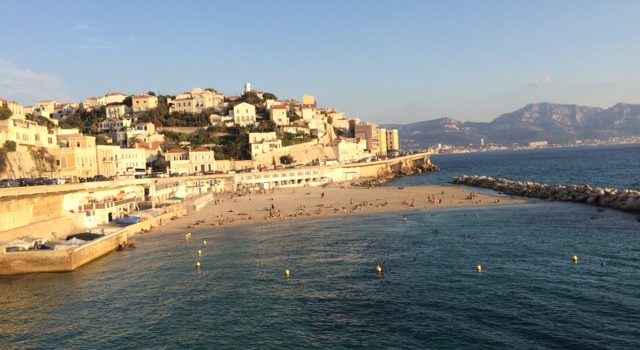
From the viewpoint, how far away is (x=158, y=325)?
1784 cm

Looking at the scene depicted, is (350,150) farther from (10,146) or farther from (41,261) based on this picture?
(41,261)

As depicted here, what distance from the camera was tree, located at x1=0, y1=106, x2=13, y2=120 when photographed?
60.3 meters

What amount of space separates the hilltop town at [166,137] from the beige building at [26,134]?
103mm

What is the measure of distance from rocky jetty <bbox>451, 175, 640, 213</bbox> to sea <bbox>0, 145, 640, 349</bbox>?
8.61 metres

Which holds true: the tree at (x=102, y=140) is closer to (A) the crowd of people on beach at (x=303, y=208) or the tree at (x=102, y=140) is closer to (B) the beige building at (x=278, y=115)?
(A) the crowd of people on beach at (x=303, y=208)

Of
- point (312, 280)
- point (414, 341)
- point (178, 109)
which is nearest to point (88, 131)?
point (178, 109)

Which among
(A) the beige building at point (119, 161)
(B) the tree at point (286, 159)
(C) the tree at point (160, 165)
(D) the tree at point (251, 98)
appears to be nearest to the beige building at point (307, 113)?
(D) the tree at point (251, 98)

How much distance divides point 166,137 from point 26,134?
43768 mm

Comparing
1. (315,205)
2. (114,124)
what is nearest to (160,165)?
(114,124)

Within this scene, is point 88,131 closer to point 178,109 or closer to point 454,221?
point 178,109

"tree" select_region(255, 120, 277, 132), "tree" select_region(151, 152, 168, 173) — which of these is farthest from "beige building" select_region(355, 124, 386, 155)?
"tree" select_region(151, 152, 168, 173)

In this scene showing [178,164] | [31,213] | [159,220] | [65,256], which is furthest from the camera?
[178,164]

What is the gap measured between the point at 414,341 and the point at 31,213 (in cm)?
2989

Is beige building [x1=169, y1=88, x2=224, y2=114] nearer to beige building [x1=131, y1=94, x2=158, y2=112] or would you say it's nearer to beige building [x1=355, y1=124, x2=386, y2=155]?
beige building [x1=131, y1=94, x2=158, y2=112]
